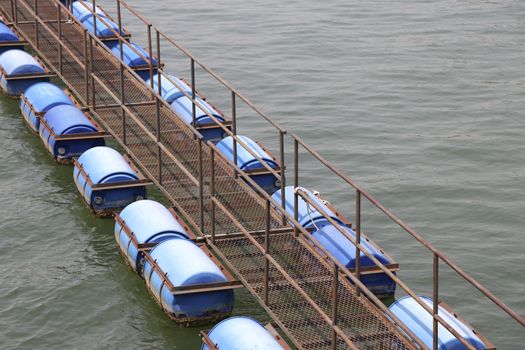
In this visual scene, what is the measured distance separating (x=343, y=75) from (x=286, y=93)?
232cm

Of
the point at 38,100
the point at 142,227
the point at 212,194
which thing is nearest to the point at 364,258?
the point at 212,194

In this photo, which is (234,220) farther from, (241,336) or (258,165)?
(258,165)

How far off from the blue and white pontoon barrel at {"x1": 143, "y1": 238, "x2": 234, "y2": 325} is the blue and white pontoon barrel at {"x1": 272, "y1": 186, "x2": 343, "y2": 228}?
2.00m

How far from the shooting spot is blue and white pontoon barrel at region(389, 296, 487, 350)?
13867mm

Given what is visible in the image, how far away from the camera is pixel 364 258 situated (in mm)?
16375

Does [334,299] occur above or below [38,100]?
below

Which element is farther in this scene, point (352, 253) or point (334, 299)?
point (352, 253)

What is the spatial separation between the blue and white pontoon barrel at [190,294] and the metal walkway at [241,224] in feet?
1.54

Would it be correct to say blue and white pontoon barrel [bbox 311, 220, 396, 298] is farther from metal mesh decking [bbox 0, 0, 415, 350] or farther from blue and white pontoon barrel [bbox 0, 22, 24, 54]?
blue and white pontoon barrel [bbox 0, 22, 24, 54]

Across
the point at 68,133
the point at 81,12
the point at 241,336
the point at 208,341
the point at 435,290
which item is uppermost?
the point at 81,12

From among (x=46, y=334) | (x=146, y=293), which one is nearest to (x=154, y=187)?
(x=146, y=293)

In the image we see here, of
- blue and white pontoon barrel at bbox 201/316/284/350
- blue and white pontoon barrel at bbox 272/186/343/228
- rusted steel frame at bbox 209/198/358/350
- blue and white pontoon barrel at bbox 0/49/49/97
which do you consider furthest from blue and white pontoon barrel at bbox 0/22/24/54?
blue and white pontoon barrel at bbox 201/316/284/350

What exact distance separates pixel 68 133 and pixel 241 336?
8.75 m

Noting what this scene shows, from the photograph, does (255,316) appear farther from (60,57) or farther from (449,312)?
(60,57)
